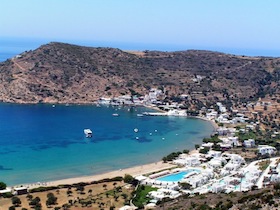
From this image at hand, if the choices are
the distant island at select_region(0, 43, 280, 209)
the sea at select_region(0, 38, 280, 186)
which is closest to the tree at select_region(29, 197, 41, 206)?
the distant island at select_region(0, 43, 280, 209)

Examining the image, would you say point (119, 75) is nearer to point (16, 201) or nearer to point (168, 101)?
point (168, 101)

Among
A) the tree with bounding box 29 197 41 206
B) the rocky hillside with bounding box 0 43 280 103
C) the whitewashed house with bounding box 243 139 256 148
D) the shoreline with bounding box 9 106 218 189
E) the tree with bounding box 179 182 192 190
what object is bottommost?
the shoreline with bounding box 9 106 218 189

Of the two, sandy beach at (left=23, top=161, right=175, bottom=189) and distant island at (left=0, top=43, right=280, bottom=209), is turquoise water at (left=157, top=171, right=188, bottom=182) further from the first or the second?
sandy beach at (left=23, top=161, right=175, bottom=189)

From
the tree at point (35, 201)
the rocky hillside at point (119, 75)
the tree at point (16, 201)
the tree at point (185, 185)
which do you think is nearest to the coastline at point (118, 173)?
the tree at point (35, 201)

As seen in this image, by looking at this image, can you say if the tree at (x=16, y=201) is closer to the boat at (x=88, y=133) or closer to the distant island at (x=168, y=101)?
the distant island at (x=168, y=101)

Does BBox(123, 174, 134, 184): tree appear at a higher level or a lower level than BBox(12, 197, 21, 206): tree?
higher

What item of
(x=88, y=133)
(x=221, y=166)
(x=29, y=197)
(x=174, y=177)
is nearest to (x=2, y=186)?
(x=29, y=197)
